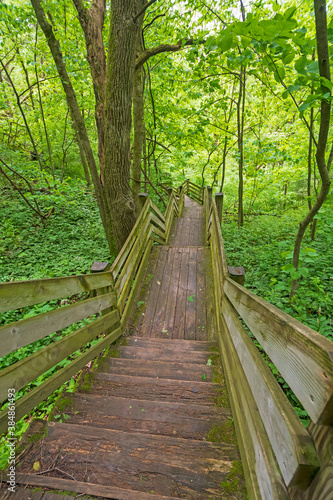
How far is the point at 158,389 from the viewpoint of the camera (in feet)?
7.25

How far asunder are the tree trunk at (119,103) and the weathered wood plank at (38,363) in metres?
2.52

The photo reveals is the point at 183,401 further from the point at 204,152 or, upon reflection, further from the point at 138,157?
the point at 204,152

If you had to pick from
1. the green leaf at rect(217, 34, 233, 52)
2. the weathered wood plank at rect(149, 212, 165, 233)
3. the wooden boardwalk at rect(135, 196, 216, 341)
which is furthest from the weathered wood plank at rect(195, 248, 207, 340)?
the green leaf at rect(217, 34, 233, 52)

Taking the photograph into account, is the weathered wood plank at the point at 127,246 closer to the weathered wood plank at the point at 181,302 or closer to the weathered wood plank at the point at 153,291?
the weathered wood plank at the point at 153,291

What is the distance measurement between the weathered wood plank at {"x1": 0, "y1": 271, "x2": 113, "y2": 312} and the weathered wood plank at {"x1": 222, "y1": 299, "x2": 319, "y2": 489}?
1.47 meters

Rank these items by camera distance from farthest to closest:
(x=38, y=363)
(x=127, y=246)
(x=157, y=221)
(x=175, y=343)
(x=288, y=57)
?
(x=157, y=221) < (x=127, y=246) < (x=175, y=343) < (x=288, y=57) < (x=38, y=363)

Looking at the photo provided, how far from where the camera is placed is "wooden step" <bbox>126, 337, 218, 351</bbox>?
9.68 feet

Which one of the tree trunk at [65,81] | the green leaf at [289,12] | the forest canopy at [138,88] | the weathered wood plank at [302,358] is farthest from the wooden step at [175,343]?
the green leaf at [289,12]

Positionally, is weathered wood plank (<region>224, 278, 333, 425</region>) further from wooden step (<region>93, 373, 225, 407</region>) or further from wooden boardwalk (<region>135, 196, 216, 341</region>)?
wooden boardwalk (<region>135, 196, 216, 341</region>)

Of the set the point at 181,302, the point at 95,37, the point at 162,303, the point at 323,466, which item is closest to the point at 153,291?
the point at 162,303

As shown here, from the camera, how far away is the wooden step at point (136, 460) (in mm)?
1367

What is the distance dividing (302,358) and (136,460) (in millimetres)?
1423

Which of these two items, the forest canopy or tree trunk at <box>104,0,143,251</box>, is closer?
the forest canopy

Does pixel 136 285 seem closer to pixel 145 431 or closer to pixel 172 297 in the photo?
pixel 172 297
